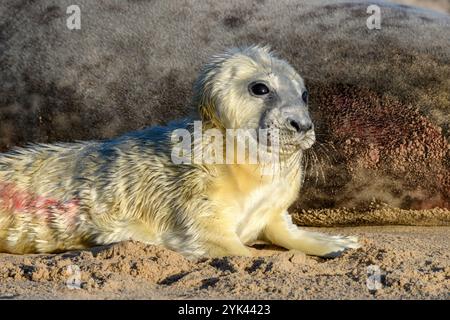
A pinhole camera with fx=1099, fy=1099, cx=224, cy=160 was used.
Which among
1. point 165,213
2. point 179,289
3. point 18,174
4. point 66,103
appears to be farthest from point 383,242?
point 66,103

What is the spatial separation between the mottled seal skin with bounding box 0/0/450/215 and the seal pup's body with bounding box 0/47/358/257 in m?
0.79

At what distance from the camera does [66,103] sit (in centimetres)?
533

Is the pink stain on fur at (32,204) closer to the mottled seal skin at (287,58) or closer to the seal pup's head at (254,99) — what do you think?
the seal pup's head at (254,99)

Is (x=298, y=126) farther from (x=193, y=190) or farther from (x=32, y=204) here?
(x=32, y=204)

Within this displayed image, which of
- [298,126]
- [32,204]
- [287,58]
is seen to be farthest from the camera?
[287,58]

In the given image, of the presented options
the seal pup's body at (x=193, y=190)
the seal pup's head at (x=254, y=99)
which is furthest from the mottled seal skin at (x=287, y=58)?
the seal pup's head at (x=254, y=99)

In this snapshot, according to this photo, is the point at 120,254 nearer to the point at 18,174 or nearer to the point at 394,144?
the point at 18,174

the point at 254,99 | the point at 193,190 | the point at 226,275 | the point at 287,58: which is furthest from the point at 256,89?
the point at 287,58

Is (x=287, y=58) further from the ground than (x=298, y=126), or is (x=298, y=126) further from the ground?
(x=287, y=58)

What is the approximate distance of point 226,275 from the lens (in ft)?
11.7

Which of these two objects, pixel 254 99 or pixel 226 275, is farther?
pixel 254 99

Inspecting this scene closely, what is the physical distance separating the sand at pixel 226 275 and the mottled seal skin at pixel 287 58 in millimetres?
814

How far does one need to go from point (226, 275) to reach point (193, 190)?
54 centimetres

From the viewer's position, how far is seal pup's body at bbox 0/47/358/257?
13.1 ft
